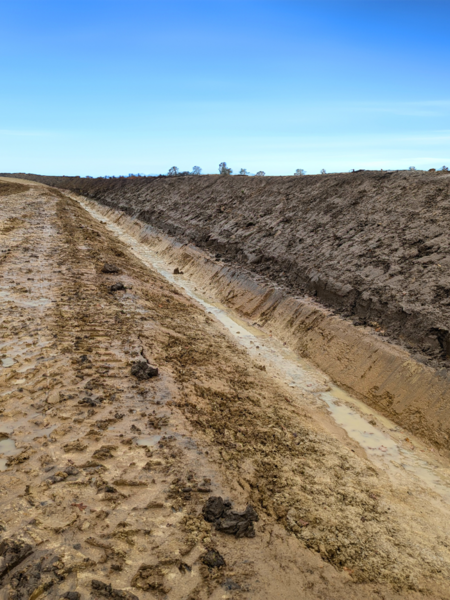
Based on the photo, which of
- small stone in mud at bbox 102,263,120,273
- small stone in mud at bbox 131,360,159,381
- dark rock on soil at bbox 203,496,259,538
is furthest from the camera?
small stone in mud at bbox 102,263,120,273

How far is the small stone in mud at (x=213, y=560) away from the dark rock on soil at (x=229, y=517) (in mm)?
295

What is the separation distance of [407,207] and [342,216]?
259 centimetres

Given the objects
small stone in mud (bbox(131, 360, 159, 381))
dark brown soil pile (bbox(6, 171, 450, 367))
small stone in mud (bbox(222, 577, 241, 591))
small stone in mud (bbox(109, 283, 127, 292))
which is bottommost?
small stone in mud (bbox(222, 577, 241, 591))

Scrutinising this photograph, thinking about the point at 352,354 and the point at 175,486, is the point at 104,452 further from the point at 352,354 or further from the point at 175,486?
the point at 352,354

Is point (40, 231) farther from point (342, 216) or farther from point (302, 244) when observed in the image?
point (342, 216)

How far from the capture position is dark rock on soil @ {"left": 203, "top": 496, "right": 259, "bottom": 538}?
398cm

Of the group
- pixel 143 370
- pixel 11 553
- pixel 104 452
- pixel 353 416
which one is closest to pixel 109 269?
pixel 143 370

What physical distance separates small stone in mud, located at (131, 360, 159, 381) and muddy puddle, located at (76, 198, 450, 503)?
1.68m

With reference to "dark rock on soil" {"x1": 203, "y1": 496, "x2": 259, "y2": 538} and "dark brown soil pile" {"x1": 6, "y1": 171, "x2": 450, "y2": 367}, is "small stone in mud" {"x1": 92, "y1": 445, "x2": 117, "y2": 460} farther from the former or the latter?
"dark brown soil pile" {"x1": 6, "y1": 171, "x2": 450, "y2": 367}

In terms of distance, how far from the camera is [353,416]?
8328mm

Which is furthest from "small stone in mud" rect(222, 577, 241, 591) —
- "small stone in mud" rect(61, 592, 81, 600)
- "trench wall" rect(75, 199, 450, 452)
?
"trench wall" rect(75, 199, 450, 452)

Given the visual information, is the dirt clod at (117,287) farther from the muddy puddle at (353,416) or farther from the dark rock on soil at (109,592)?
the dark rock on soil at (109,592)

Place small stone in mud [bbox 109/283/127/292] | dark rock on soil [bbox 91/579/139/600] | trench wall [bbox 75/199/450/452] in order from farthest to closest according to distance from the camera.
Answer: small stone in mud [bbox 109/283/127/292] < trench wall [bbox 75/199/450/452] < dark rock on soil [bbox 91/579/139/600]

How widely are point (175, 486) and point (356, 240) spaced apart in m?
10.6
